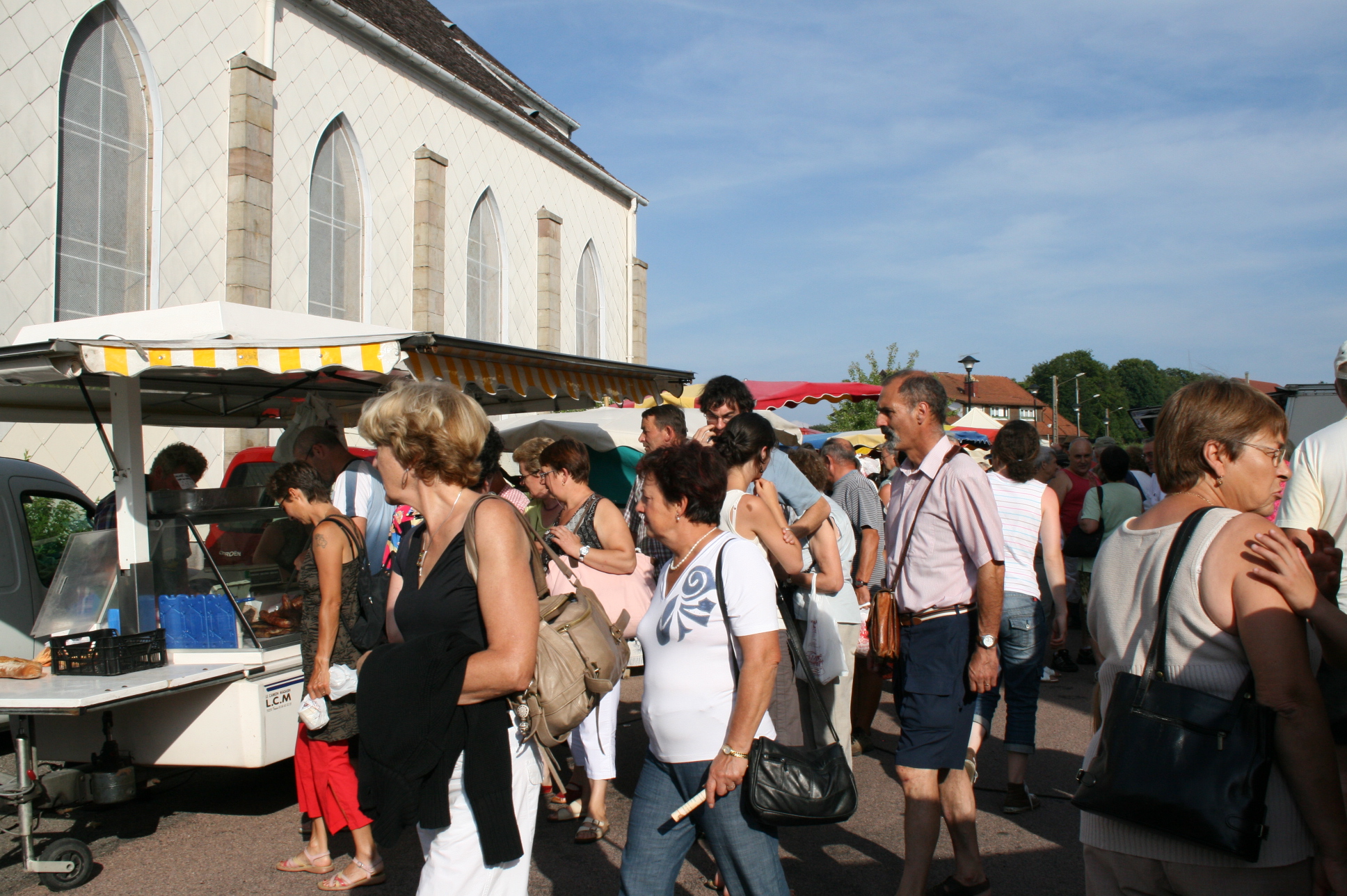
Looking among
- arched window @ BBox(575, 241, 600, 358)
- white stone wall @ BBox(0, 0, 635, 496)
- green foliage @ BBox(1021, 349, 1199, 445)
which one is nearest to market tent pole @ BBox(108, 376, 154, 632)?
white stone wall @ BBox(0, 0, 635, 496)

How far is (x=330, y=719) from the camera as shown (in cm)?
430

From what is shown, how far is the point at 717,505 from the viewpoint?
2.97m

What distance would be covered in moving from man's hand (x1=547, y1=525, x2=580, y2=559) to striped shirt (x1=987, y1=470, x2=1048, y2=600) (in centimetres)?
223

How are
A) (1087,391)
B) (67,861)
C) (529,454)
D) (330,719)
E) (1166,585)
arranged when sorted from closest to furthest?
(1166,585), (67,861), (330,719), (529,454), (1087,391)

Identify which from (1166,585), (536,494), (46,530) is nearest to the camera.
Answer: (1166,585)

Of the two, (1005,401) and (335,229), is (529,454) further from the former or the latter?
(1005,401)

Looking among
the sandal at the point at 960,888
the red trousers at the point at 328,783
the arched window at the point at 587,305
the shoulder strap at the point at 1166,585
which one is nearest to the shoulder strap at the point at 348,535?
the red trousers at the point at 328,783

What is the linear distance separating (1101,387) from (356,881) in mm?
130538

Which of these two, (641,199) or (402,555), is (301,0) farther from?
(402,555)

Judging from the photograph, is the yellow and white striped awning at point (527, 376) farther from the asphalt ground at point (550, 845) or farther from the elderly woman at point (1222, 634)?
the elderly woman at point (1222, 634)

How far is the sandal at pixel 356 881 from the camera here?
4.18 meters

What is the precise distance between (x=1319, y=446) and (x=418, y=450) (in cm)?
245

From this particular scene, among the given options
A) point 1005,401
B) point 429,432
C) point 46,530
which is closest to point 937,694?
point 429,432

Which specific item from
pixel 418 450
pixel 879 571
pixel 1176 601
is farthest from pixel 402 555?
pixel 879 571
